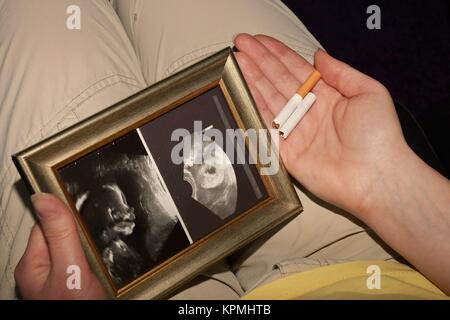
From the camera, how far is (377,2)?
4.92 ft

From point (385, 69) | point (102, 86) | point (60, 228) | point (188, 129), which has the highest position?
point (385, 69)

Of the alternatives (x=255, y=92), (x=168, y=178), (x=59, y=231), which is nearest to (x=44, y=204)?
(x=59, y=231)

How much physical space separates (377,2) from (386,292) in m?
1.10

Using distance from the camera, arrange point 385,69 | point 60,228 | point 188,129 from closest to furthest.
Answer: point 60,228
point 188,129
point 385,69

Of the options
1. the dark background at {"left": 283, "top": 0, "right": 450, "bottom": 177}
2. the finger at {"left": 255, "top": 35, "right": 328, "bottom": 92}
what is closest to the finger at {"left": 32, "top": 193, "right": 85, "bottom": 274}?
the finger at {"left": 255, "top": 35, "right": 328, "bottom": 92}

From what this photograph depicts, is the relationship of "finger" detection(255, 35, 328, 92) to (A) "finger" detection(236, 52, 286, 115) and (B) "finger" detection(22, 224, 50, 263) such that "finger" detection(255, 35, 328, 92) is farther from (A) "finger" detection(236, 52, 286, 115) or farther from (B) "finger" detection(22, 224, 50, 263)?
(B) "finger" detection(22, 224, 50, 263)

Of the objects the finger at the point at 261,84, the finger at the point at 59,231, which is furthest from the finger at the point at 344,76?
the finger at the point at 59,231

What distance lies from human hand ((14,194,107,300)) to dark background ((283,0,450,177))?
42.1 inches

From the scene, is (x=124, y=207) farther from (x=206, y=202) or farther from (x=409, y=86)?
(x=409, y=86)

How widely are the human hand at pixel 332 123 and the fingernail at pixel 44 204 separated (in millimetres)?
422

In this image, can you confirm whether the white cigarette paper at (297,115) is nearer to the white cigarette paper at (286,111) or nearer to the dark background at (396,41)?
the white cigarette paper at (286,111)

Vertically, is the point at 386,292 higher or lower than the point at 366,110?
lower
